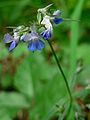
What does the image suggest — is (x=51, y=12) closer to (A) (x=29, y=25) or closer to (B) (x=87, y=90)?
(A) (x=29, y=25)

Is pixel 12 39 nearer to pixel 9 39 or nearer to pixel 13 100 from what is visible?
pixel 9 39

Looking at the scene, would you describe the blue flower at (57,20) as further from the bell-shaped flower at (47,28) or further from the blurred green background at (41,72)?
the blurred green background at (41,72)

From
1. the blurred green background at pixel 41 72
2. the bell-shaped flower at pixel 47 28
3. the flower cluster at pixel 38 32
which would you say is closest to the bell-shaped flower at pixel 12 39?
the flower cluster at pixel 38 32

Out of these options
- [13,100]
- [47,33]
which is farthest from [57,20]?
[13,100]

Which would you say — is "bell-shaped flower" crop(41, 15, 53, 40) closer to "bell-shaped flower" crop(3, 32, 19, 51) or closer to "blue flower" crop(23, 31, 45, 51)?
"blue flower" crop(23, 31, 45, 51)

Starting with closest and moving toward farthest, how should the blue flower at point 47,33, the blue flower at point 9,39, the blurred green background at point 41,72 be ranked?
1. the blue flower at point 47,33
2. the blue flower at point 9,39
3. the blurred green background at point 41,72

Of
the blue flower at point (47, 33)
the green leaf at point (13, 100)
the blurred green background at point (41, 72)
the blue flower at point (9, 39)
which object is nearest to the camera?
the blue flower at point (47, 33)

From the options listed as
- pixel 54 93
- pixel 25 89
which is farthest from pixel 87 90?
pixel 25 89

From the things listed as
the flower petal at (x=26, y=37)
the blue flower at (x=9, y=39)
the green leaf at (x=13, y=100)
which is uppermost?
the blue flower at (x=9, y=39)
